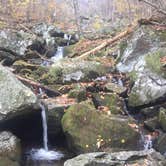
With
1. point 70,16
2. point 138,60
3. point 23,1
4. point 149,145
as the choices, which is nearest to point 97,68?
point 138,60

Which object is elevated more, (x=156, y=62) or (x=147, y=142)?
(x=156, y=62)

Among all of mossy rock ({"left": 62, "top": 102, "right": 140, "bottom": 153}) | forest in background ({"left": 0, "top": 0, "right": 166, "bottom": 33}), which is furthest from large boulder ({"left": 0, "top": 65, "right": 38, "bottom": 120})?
forest in background ({"left": 0, "top": 0, "right": 166, "bottom": 33})

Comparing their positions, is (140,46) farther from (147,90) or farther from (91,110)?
(91,110)

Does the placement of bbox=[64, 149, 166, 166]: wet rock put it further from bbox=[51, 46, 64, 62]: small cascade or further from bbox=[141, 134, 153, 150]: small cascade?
bbox=[51, 46, 64, 62]: small cascade

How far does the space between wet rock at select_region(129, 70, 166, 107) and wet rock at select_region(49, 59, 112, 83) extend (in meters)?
2.02

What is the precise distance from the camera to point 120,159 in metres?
7.12

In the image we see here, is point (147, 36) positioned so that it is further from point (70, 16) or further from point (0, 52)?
point (70, 16)

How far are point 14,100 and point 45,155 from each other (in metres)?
1.59

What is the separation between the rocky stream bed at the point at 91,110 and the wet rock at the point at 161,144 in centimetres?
2

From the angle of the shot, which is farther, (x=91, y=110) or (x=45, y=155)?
(x=45, y=155)

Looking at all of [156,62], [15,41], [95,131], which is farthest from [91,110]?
[15,41]

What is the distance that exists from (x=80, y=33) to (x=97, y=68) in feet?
40.3

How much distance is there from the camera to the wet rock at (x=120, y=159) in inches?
275

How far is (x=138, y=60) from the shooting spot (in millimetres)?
12430
